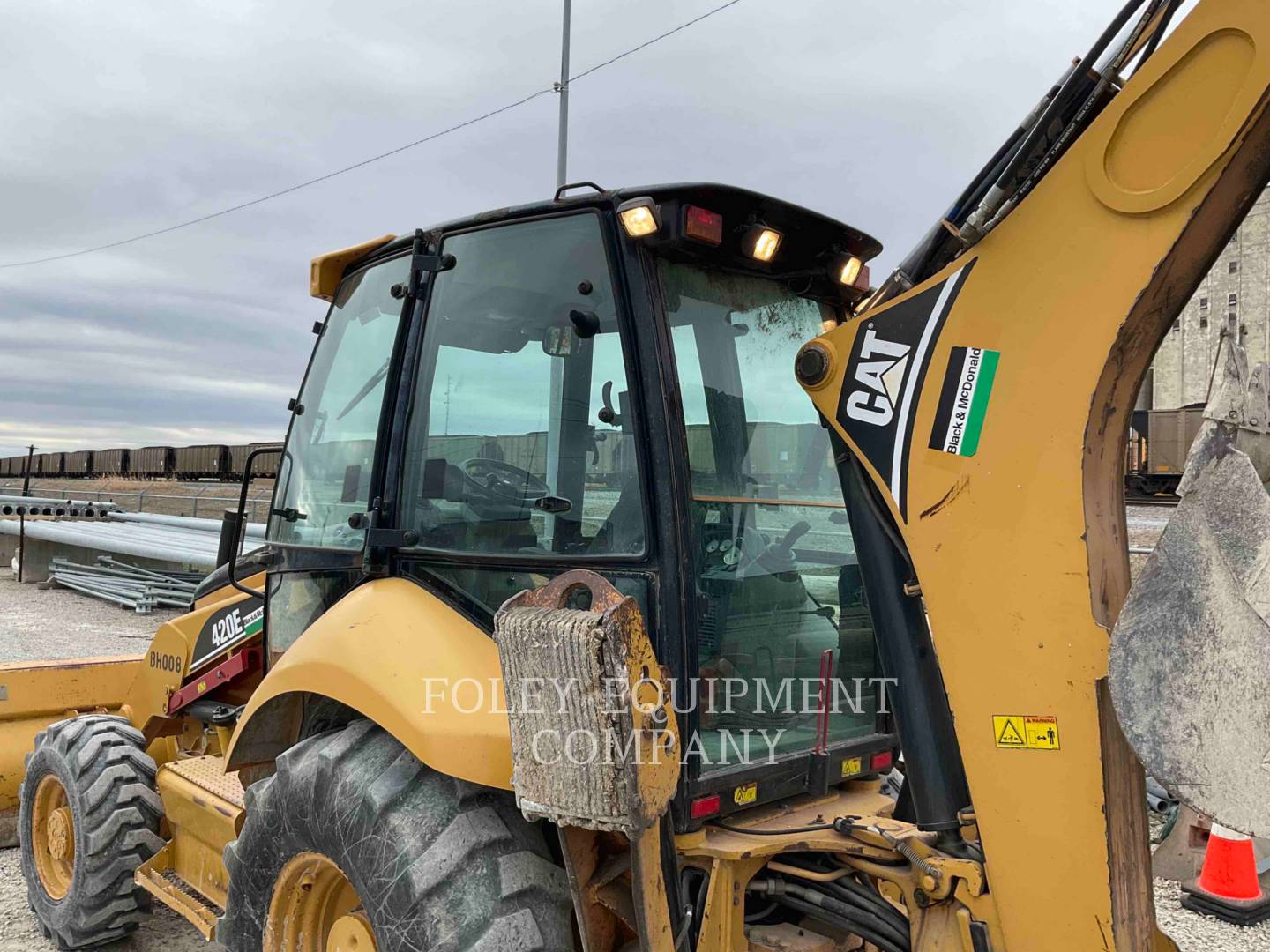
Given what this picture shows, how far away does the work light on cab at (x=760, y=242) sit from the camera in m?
2.50

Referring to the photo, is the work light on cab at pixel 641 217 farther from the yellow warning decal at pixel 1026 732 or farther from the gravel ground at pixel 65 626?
the gravel ground at pixel 65 626

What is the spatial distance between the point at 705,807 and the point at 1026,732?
77 cm

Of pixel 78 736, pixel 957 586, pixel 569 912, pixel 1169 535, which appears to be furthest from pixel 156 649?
pixel 1169 535

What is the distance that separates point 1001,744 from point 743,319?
132 centimetres

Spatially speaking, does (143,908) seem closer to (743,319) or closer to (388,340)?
(388,340)

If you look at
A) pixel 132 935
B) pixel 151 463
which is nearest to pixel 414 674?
pixel 132 935

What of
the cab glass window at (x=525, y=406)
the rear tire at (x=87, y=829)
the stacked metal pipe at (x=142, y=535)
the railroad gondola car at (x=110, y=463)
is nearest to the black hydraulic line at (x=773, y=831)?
the cab glass window at (x=525, y=406)

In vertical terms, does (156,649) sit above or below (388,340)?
below

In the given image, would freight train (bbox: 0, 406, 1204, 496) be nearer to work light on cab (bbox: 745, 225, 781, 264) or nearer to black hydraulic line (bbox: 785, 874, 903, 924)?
work light on cab (bbox: 745, 225, 781, 264)

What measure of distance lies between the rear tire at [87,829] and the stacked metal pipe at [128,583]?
28.4 ft

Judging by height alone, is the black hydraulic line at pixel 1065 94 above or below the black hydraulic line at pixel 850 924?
above

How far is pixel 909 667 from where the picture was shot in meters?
2.24

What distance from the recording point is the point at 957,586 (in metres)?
2.02

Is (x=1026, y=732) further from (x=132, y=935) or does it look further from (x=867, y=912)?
(x=132, y=935)
